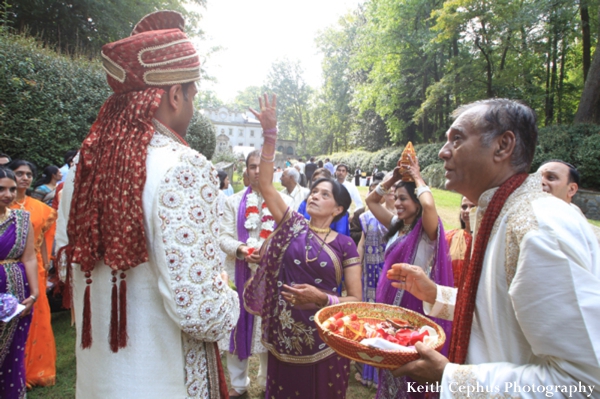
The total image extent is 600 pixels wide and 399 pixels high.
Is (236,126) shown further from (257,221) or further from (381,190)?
(381,190)

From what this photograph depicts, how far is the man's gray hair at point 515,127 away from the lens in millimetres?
1486

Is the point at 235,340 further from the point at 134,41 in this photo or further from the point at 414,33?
the point at 414,33

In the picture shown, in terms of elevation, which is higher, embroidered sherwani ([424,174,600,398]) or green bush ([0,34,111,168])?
green bush ([0,34,111,168])

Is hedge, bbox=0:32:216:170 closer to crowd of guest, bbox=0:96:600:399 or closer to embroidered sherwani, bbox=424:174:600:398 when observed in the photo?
crowd of guest, bbox=0:96:600:399

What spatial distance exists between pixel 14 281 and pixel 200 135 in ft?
44.7

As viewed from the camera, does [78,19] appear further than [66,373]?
Yes

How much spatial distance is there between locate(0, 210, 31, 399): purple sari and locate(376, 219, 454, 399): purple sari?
10.1 feet

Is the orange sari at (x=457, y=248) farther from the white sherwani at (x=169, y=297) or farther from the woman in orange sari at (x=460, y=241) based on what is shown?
Answer: the white sherwani at (x=169, y=297)

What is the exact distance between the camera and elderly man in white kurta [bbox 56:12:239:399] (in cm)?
141

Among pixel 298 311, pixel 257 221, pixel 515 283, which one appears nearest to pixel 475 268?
pixel 515 283

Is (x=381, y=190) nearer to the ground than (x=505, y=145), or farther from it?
nearer to the ground

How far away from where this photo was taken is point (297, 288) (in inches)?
99.7

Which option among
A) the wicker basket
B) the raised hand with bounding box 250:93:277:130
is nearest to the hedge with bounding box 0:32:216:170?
the raised hand with bounding box 250:93:277:130

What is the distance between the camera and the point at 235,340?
12.6ft
